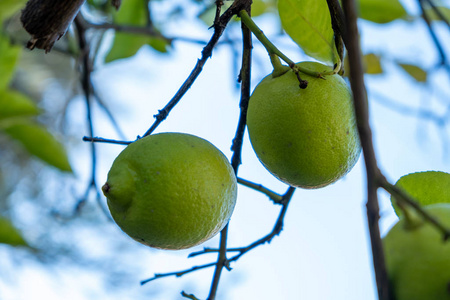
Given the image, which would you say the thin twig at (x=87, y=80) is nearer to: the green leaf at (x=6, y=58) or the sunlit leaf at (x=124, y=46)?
the sunlit leaf at (x=124, y=46)

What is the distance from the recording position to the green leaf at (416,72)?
1787mm

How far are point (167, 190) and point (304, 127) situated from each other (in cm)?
22

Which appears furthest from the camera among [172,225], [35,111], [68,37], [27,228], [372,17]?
[27,228]

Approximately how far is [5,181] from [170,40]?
9.97 feet

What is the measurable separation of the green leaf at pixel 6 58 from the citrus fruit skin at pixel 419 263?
140cm

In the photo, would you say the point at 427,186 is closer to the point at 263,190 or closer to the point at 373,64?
the point at 263,190

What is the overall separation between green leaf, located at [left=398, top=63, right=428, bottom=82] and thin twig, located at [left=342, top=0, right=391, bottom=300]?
4.81ft

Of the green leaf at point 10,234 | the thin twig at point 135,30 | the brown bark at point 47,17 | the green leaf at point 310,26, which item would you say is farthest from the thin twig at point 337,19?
the green leaf at point 10,234

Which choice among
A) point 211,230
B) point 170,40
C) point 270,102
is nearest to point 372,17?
point 170,40

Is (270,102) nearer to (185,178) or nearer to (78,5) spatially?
(185,178)

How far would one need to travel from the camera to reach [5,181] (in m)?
4.00

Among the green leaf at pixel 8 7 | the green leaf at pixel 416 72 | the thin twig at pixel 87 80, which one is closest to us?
the thin twig at pixel 87 80

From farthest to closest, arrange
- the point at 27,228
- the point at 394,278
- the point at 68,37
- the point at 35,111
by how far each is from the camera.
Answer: the point at 27,228 → the point at 68,37 → the point at 35,111 → the point at 394,278

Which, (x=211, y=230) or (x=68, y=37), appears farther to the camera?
(x=68, y=37)
